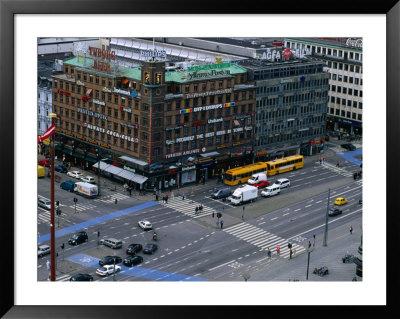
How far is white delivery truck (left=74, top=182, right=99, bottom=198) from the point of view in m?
97.2

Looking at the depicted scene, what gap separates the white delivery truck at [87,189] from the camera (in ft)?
319

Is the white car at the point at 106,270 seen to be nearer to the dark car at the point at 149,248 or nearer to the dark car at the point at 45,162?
the dark car at the point at 149,248

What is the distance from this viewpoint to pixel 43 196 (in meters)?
97.2

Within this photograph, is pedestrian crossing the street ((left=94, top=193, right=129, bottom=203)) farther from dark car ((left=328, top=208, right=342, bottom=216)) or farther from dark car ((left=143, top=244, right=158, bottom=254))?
dark car ((left=328, top=208, right=342, bottom=216))

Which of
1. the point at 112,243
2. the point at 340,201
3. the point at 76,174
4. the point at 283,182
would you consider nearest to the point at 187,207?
the point at 283,182

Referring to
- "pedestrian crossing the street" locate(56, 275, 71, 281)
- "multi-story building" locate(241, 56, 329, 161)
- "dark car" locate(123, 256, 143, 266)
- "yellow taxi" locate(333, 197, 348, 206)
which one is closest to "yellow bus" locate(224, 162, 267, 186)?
"multi-story building" locate(241, 56, 329, 161)

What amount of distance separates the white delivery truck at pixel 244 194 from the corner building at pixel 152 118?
32.1ft

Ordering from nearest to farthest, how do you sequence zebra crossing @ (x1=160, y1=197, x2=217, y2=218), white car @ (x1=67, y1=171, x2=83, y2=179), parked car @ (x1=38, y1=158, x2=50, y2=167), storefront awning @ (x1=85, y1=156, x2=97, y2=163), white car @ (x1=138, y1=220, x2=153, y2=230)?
white car @ (x1=138, y1=220, x2=153, y2=230) → zebra crossing @ (x1=160, y1=197, x2=217, y2=218) → white car @ (x1=67, y1=171, x2=83, y2=179) → parked car @ (x1=38, y1=158, x2=50, y2=167) → storefront awning @ (x1=85, y1=156, x2=97, y2=163)

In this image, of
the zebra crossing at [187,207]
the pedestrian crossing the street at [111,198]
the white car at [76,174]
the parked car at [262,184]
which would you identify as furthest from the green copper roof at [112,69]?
the parked car at [262,184]

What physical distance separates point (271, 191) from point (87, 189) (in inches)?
929

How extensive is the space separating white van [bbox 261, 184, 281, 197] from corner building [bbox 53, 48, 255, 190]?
376 inches

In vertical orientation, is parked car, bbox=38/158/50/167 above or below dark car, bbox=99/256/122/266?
above

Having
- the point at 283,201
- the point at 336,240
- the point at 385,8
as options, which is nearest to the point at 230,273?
the point at 336,240

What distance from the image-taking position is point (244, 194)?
3861 inches
